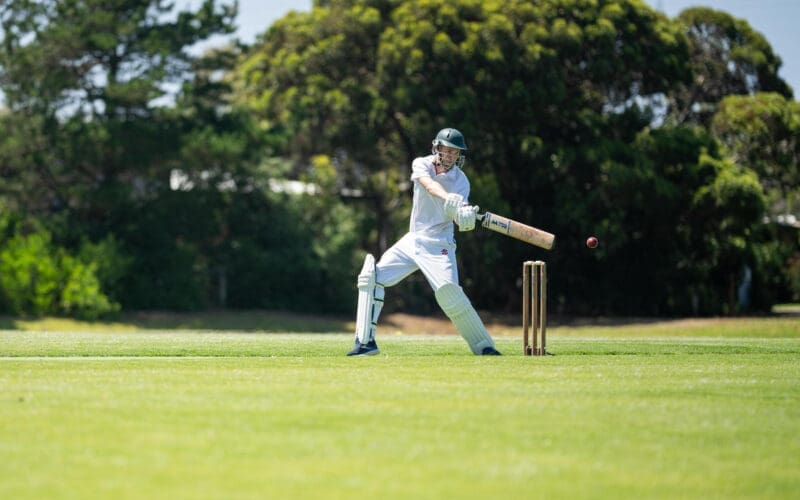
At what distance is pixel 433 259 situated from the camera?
43.9 feet

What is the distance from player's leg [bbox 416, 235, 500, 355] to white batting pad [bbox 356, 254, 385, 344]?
53 cm

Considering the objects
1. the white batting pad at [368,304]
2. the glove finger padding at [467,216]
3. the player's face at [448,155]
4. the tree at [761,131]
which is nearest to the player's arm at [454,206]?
the glove finger padding at [467,216]

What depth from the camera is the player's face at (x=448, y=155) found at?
13.6m

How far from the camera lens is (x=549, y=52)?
120 ft

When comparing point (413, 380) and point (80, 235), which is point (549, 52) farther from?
point (413, 380)

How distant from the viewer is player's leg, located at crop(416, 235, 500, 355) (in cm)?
1328

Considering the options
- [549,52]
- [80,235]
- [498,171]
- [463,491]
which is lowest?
[463,491]

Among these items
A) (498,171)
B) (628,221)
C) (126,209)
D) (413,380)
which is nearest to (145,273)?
(126,209)

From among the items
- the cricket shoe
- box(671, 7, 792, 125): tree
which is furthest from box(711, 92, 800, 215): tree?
the cricket shoe

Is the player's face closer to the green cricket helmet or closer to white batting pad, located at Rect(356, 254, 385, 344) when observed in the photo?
the green cricket helmet

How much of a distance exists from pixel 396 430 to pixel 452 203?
5.85 meters

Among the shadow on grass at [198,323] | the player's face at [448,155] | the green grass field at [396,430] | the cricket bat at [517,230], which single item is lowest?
the green grass field at [396,430]

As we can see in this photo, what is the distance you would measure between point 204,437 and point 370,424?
1044 mm

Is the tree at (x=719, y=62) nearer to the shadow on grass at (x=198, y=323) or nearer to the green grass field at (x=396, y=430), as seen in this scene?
the shadow on grass at (x=198, y=323)
